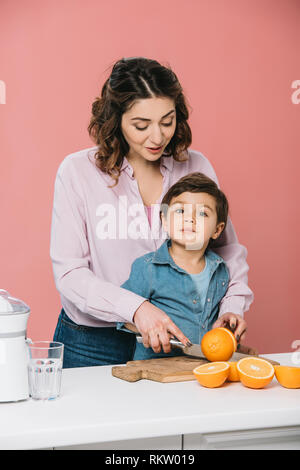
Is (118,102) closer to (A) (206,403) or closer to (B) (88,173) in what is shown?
(B) (88,173)

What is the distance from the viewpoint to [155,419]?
1.14m

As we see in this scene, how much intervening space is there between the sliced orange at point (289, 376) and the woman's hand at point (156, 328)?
28 centimetres

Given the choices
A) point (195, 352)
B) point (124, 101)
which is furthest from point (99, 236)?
point (195, 352)

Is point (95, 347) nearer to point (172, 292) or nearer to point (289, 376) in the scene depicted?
point (172, 292)

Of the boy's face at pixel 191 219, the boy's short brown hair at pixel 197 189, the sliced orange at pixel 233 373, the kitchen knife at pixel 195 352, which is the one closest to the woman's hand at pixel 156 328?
the kitchen knife at pixel 195 352

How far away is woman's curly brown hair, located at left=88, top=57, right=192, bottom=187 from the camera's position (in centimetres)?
197

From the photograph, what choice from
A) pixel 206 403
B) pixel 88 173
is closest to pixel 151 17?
pixel 88 173

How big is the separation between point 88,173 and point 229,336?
0.77m

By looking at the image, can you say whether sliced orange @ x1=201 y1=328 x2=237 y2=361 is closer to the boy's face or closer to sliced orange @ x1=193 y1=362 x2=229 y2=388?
sliced orange @ x1=193 y1=362 x2=229 y2=388

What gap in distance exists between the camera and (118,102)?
6.50ft

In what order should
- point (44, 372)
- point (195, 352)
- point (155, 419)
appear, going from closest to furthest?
point (155, 419)
point (44, 372)
point (195, 352)

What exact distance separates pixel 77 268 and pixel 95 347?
0.30m

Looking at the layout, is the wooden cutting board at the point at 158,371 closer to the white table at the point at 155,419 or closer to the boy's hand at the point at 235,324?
the white table at the point at 155,419

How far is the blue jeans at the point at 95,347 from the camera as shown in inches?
78.8
